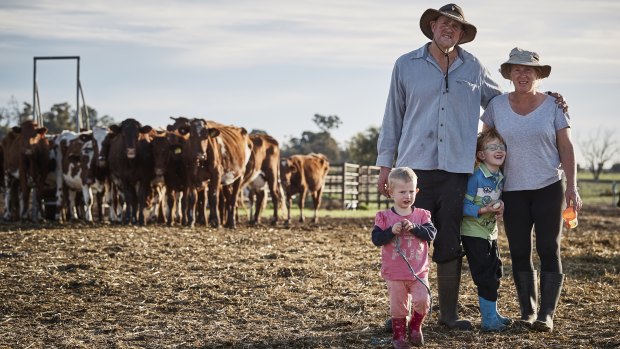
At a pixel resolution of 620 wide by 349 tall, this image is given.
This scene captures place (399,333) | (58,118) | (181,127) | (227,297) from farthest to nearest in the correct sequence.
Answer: (58,118), (181,127), (227,297), (399,333)

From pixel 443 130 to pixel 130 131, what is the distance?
1346 cm

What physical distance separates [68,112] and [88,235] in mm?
56301

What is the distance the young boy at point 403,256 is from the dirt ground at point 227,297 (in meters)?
0.28

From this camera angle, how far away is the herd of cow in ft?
63.0

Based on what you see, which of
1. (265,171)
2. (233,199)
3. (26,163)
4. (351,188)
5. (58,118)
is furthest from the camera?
(58,118)

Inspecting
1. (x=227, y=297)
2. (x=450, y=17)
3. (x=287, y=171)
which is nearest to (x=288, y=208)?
(x=287, y=171)

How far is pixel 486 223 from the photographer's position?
22.2ft

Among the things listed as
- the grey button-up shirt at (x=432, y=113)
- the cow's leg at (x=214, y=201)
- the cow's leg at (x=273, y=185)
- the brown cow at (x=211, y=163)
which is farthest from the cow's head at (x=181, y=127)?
the grey button-up shirt at (x=432, y=113)

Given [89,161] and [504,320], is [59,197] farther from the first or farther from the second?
[504,320]

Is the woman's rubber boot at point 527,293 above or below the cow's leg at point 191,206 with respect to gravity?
above

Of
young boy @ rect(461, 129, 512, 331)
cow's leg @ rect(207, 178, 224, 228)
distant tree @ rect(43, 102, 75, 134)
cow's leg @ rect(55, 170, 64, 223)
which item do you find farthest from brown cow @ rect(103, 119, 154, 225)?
distant tree @ rect(43, 102, 75, 134)

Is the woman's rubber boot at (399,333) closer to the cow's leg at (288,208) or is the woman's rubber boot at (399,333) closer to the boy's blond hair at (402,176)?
the boy's blond hair at (402,176)

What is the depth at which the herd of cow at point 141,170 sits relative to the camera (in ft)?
63.0

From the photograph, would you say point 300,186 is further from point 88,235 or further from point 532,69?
point 532,69
